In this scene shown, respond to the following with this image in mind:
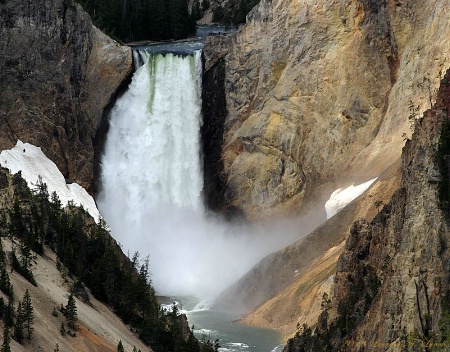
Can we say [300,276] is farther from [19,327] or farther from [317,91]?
[19,327]

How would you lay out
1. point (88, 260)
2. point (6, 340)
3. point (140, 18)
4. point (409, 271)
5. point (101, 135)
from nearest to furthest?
point (6, 340) → point (409, 271) → point (88, 260) → point (101, 135) → point (140, 18)

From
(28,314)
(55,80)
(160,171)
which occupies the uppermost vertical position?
(55,80)

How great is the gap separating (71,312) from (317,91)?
125 feet

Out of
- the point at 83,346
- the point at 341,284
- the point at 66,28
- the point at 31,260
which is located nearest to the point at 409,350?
the point at 341,284

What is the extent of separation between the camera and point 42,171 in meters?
78.5

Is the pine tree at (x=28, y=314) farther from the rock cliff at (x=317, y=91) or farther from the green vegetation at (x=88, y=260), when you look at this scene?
the rock cliff at (x=317, y=91)

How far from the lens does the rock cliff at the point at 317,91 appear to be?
77125 mm

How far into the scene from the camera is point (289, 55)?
283 feet

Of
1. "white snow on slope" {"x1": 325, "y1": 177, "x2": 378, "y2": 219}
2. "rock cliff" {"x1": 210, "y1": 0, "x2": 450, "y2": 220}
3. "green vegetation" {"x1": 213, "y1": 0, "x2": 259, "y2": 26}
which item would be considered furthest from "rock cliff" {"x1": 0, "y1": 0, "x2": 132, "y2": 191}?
"green vegetation" {"x1": 213, "y1": 0, "x2": 259, "y2": 26}

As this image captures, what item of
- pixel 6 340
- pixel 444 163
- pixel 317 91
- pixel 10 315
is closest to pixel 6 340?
pixel 6 340

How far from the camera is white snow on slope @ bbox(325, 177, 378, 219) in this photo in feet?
244

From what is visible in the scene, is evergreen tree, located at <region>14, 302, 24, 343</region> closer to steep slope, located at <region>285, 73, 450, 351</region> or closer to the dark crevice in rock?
steep slope, located at <region>285, 73, 450, 351</region>

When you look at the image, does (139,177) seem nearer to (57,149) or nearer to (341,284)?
(57,149)

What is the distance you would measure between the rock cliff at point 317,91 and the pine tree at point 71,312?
30.4 m
